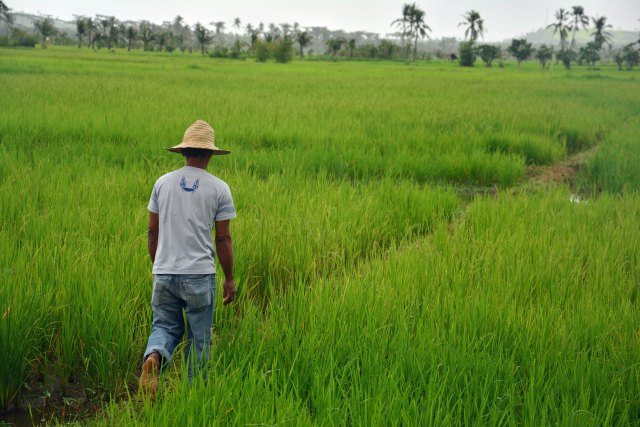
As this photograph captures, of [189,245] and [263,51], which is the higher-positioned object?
[263,51]

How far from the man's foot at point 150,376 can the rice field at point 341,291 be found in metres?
0.06

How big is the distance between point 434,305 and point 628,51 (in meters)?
60.9

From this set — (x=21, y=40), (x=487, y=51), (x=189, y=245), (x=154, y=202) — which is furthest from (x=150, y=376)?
(x=21, y=40)

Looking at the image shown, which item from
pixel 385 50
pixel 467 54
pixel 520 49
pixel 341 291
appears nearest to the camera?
pixel 341 291

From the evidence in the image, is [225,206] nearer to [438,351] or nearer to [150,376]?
[150,376]

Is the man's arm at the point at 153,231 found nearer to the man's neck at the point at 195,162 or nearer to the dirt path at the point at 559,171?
the man's neck at the point at 195,162

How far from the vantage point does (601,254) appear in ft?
11.2

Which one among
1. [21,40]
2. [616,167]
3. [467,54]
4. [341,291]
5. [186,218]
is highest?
[467,54]

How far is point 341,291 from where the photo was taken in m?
2.64

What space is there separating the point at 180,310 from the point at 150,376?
0.94 feet

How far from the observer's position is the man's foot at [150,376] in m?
1.91

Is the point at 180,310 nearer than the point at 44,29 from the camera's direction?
Yes

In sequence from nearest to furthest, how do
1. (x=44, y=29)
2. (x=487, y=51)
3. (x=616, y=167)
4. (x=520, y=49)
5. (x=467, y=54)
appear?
(x=616, y=167) → (x=467, y=54) → (x=487, y=51) → (x=520, y=49) → (x=44, y=29)

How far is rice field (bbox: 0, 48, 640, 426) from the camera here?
1.83 metres
